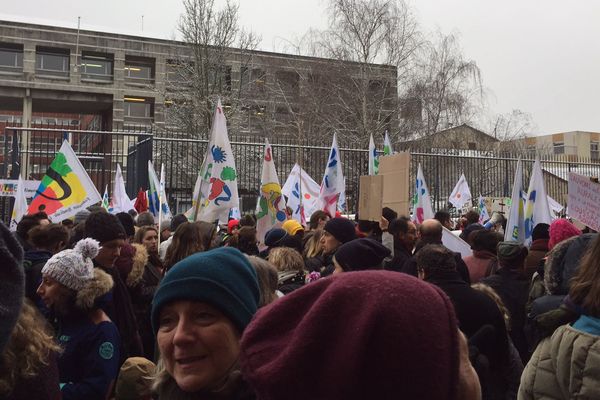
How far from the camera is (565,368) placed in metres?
2.32

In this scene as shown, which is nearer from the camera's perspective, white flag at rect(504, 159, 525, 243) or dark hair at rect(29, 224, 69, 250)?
dark hair at rect(29, 224, 69, 250)

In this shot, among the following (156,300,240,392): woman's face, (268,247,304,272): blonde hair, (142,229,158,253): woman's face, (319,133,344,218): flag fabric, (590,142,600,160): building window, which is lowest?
(156,300,240,392): woman's face

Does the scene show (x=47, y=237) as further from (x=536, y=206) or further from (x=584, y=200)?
(x=536, y=206)

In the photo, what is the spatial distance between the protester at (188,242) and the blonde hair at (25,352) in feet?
8.59

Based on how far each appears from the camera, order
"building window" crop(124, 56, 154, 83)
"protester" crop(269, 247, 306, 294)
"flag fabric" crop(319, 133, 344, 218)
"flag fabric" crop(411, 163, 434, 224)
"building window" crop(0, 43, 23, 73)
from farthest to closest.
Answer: "building window" crop(124, 56, 154, 83)
"building window" crop(0, 43, 23, 73)
"flag fabric" crop(319, 133, 344, 218)
"flag fabric" crop(411, 163, 434, 224)
"protester" crop(269, 247, 306, 294)

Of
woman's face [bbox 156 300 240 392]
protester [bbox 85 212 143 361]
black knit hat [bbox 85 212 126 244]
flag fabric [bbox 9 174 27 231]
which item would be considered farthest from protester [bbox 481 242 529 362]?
flag fabric [bbox 9 174 27 231]

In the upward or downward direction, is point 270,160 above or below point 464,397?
above

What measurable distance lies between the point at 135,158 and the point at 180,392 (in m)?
15.6

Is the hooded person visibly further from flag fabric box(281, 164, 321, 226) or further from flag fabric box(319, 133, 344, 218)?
flag fabric box(281, 164, 321, 226)

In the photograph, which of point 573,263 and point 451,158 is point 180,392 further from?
point 451,158

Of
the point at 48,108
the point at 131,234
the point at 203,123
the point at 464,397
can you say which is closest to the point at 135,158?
the point at 131,234

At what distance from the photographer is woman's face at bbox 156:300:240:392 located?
187 centimetres

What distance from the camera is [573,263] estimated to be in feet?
10.1

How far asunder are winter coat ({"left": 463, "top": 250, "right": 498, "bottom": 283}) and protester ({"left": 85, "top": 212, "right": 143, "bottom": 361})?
10.6ft
